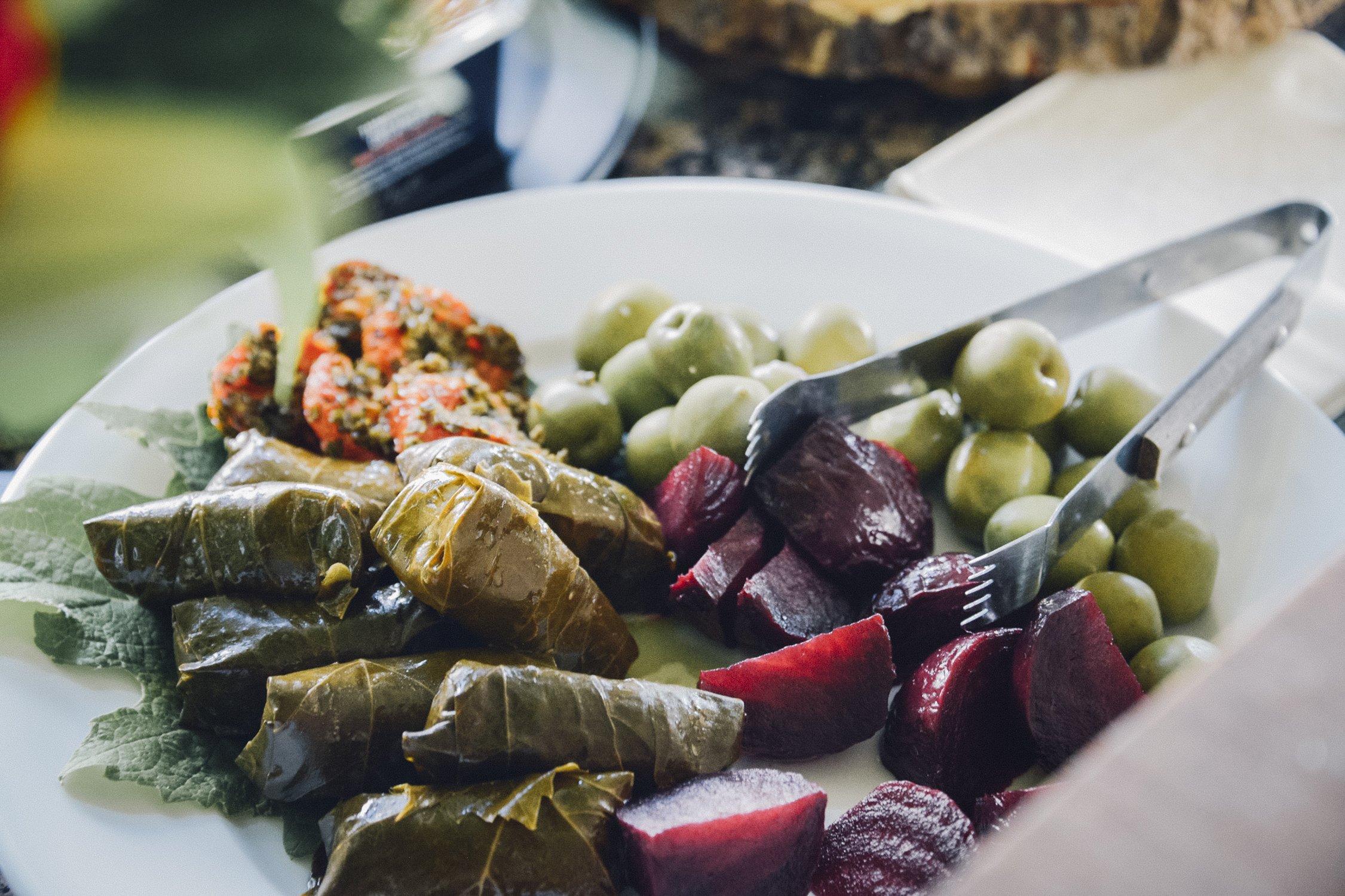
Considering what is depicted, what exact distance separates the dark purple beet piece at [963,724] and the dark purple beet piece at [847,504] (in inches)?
10.7

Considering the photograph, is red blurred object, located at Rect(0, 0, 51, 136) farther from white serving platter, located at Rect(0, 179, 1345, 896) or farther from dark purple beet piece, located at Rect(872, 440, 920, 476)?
dark purple beet piece, located at Rect(872, 440, 920, 476)

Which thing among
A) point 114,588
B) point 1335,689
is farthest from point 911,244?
point 1335,689

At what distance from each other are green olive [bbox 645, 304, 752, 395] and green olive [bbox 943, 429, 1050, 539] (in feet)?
1.83

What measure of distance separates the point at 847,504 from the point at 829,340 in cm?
57

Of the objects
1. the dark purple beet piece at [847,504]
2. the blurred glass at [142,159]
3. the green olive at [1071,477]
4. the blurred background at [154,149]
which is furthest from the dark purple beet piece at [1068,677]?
the blurred glass at [142,159]

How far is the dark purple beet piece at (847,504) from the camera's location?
2.14 m

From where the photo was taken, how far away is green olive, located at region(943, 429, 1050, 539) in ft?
7.38

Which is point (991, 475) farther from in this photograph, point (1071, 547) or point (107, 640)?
point (107, 640)

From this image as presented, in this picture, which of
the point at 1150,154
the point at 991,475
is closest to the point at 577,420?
the point at 991,475

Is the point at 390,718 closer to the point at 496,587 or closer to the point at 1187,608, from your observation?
the point at 496,587

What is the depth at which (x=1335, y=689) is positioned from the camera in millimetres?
506

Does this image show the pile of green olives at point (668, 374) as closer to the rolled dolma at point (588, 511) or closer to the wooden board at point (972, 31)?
the rolled dolma at point (588, 511)

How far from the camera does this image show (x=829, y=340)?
2553 mm

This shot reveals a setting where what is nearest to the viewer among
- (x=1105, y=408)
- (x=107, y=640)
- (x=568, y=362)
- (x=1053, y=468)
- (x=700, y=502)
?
(x=107, y=640)
